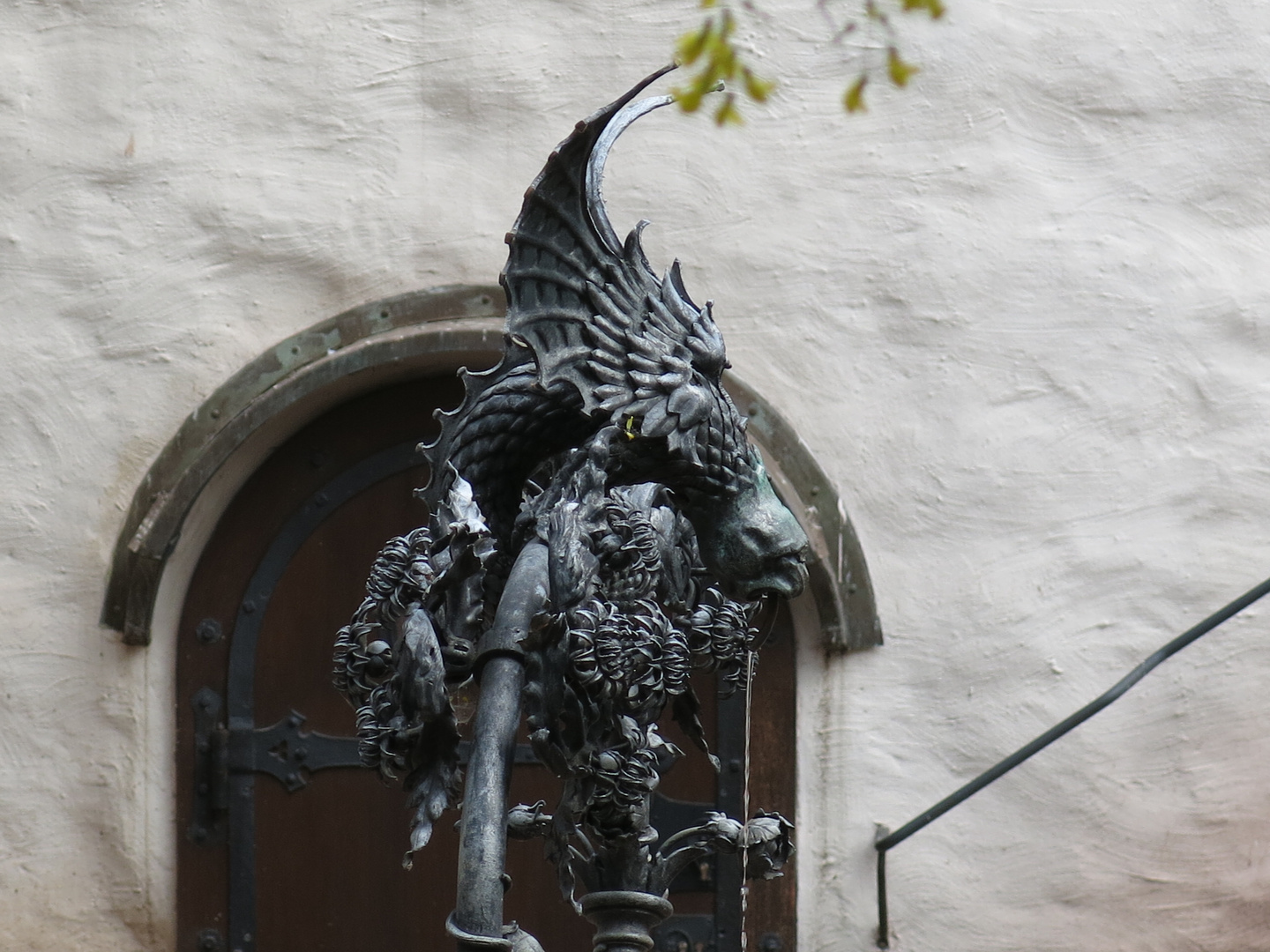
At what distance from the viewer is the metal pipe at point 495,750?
1.92 m

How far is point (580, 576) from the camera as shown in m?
2.09

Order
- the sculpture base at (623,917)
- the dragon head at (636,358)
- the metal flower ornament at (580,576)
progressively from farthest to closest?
1. the dragon head at (636,358)
2. the sculpture base at (623,917)
3. the metal flower ornament at (580,576)

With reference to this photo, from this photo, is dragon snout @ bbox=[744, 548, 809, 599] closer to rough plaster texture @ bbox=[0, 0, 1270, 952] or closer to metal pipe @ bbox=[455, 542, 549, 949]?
metal pipe @ bbox=[455, 542, 549, 949]

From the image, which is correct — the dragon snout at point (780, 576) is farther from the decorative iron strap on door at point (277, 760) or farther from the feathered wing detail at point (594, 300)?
the decorative iron strap on door at point (277, 760)

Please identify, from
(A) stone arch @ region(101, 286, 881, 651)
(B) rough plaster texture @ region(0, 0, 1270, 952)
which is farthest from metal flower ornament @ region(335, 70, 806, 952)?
(B) rough plaster texture @ region(0, 0, 1270, 952)

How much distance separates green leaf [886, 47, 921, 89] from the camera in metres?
3.45

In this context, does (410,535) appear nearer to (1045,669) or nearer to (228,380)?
(228,380)

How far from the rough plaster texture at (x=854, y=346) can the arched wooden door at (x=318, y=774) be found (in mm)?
71

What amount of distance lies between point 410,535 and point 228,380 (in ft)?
4.71

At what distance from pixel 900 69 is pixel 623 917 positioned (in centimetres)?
168

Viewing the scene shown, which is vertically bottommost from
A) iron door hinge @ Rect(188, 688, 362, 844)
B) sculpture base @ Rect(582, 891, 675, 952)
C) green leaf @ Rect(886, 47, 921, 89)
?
sculpture base @ Rect(582, 891, 675, 952)

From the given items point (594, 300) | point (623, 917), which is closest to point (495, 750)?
point (623, 917)

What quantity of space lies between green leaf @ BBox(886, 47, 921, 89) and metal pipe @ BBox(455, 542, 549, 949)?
5.18 feet

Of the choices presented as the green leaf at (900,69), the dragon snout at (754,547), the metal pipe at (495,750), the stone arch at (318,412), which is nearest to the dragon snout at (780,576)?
the dragon snout at (754,547)
